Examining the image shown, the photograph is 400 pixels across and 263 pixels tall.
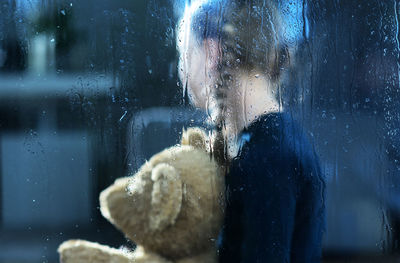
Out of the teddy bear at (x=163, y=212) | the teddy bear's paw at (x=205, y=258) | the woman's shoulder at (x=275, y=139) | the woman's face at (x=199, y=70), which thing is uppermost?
the woman's face at (x=199, y=70)

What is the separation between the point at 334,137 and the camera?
1.06 m

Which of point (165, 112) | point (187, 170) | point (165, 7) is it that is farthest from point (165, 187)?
point (165, 7)

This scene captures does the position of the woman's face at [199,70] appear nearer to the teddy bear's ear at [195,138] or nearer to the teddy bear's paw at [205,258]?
the teddy bear's ear at [195,138]

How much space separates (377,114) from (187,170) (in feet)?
1.82

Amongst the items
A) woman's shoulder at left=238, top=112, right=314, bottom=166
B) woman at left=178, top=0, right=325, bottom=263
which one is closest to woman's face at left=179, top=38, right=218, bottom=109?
woman at left=178, top=0, right=325, bottom=263

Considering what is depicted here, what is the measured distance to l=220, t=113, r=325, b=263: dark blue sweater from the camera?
0.95 meters

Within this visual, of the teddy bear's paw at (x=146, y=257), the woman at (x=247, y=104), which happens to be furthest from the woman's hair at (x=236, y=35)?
the teddy bear's paw at (x=146, y=257)

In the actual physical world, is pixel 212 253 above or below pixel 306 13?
below

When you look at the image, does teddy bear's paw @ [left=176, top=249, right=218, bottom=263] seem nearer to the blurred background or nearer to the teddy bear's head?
the teddy bear's head

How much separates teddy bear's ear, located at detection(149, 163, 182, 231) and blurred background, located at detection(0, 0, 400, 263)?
103 mm

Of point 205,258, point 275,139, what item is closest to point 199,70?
point 275,139

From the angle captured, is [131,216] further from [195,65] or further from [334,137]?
[334,137]

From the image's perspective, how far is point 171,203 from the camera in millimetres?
951

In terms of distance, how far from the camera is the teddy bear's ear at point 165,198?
952mm
